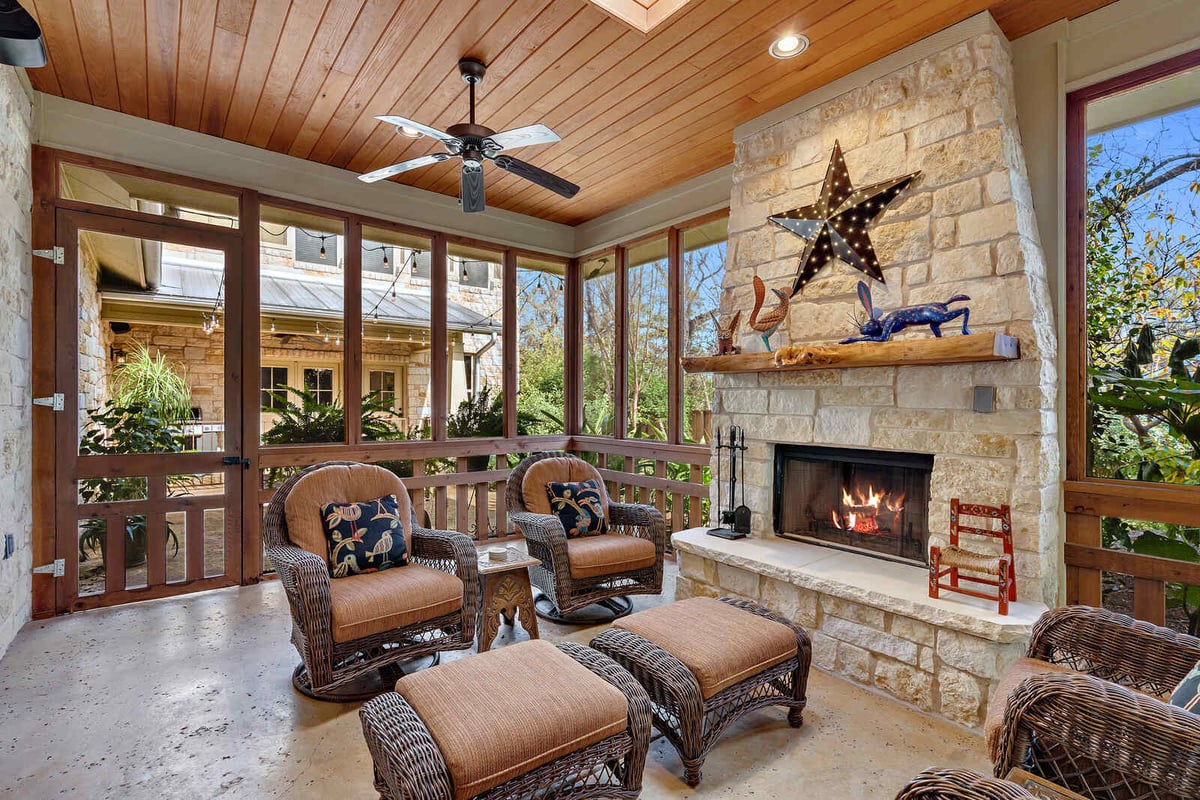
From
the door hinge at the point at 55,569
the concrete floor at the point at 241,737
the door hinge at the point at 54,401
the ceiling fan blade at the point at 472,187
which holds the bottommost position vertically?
the concrete floor at the point at 241,737

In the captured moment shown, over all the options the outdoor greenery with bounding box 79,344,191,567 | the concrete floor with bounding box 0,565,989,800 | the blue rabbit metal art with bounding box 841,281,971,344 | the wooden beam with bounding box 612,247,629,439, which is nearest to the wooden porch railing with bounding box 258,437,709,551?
the wooden beam with bounding box 612,247,629,439

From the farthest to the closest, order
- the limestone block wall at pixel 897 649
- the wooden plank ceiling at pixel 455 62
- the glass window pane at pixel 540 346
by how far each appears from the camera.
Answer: the glass window pane at pixel 540 346
the wooden plank ceiling at pixel 455 62
the limestone block wall at pixel 897 649

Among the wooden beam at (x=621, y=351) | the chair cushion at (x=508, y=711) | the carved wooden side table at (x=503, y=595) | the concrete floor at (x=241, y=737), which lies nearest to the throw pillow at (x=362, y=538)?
the carved wooden side table at (x=503, y=595)

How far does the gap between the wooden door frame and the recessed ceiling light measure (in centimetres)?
357

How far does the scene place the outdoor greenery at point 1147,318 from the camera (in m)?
2.37

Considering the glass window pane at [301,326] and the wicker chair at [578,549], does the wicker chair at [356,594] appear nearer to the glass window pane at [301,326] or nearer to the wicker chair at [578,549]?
the wicker chair at [578,549]

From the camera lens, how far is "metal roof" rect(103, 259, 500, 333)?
12.3ft

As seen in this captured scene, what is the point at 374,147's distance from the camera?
3.97 m

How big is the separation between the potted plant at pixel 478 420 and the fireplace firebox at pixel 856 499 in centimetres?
270

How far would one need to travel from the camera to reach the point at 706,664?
2.07 m

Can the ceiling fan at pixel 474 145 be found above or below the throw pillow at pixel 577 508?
above

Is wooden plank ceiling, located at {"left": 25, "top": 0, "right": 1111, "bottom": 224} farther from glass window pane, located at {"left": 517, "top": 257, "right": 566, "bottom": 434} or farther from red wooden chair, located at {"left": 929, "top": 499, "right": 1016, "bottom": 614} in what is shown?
red wooden chair, located at {"left": 929, "top": 499, "right": 1016, "bottom": 614}

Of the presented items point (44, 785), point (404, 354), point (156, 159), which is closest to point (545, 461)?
point (404, 354)

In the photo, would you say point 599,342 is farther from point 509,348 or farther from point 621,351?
point 509,348
